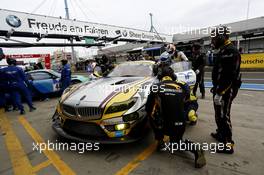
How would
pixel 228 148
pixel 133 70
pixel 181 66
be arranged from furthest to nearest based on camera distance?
pixel 181 66 → pixel 133 70 → pixel 228 148

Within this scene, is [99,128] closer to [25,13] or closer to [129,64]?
[129,64]

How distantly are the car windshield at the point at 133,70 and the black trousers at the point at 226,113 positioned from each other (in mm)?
1649

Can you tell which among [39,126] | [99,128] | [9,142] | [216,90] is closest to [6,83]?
[39,126]

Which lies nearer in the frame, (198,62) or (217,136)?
(217,136)

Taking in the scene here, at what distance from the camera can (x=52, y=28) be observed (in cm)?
1410

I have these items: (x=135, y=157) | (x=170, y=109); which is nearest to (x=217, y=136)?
(x=170, y=109)

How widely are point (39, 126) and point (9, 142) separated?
80 centimetres

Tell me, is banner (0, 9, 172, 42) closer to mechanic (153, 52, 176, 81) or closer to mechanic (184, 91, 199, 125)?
mechanic (153, 52, 176, 81)

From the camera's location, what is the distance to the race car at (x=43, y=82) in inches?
266

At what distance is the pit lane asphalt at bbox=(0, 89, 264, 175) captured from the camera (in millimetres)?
2252

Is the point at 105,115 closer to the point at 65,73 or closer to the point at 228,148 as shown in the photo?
the point at 228,148

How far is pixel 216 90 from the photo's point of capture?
2.61 metres

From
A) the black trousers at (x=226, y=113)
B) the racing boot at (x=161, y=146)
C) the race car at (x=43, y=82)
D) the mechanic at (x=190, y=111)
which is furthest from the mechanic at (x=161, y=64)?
the race car at (x=43, y=82)

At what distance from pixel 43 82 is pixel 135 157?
18.5 ft
